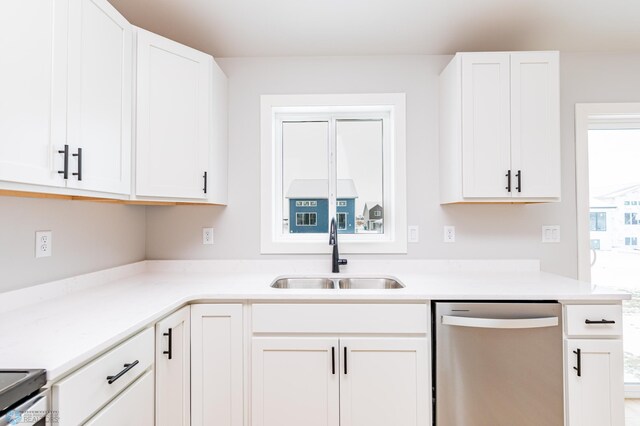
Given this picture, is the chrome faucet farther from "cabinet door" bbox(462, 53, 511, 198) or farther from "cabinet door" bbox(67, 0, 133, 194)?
"cabinet door" bbox(67, 0, 133, 194)

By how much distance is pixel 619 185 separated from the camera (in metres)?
2.32

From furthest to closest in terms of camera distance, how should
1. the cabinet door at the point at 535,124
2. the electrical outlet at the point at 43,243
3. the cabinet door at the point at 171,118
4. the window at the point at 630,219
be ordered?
the window at the point at 630,219 < the cabinet door at the point at 535,124 < the cabinet door at the point at 171,118 < the electrical outlet at the point at 43,243

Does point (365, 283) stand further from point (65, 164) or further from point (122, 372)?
point (65, 164)

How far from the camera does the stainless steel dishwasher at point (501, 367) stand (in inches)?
59.9

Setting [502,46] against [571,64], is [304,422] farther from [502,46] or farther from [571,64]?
[571,64]

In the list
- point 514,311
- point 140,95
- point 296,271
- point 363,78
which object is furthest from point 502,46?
point 140,95

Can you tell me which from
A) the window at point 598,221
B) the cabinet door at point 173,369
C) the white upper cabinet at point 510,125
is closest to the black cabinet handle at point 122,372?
the cabinet door at point 173,369

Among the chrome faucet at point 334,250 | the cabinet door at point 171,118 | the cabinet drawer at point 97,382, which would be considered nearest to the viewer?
the cabinet drawer at point 97,382

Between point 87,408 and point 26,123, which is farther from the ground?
point 26,123

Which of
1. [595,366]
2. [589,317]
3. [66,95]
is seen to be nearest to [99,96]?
[66,95]

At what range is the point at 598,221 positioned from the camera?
7.66 ft

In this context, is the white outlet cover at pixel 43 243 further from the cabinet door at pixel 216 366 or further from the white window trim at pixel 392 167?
the white window trim at pixel 392 167

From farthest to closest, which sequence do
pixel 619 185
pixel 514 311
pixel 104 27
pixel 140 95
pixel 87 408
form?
pixel 619 185 → pixel 140 95 → pixel 514 311 → pixel 104 27 → pixel 87 408

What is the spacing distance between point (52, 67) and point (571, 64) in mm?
2945
